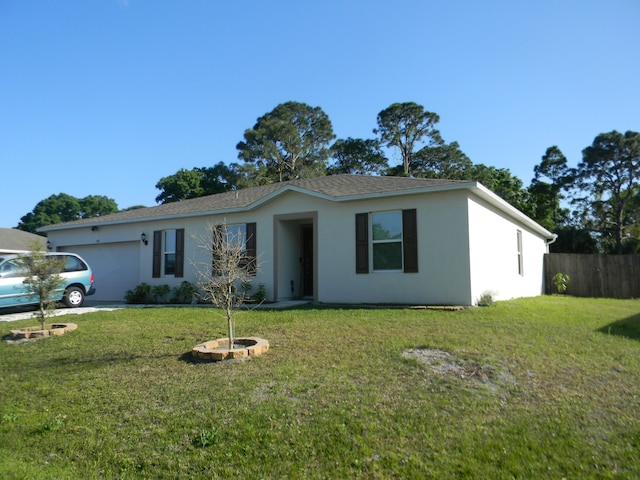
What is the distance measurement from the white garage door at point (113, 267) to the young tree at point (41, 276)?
22.9 feet

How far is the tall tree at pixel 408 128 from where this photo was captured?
35.9m

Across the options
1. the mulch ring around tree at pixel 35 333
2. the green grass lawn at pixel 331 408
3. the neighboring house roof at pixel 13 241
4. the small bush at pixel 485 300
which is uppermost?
the neighboring house roof at pixel 13 241

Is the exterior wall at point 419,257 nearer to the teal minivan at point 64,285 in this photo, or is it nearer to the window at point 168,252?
the window at point 168,252

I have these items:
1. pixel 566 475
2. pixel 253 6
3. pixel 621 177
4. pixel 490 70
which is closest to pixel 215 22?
pixel 253 6

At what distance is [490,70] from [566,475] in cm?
1001

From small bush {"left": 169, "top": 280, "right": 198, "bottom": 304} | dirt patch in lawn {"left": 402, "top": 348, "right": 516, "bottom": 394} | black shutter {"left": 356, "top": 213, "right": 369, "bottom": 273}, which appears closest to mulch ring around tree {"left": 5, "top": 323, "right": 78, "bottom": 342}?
small bush {"left": 169, "top": 280, "right": 198, "bottom": 304}

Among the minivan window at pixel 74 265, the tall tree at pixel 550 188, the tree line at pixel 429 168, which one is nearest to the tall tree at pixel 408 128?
the tree line at pixel 429 168

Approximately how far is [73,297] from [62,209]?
48123mm

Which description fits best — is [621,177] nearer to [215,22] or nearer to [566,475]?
[215,22]

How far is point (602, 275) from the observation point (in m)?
16.3

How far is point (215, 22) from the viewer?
1057 cm

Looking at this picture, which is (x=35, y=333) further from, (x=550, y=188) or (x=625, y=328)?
(x=550, y=188)

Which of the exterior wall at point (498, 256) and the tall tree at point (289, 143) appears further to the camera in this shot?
the tall tree at point (289, 143)

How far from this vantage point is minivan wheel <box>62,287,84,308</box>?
38.9 ft
